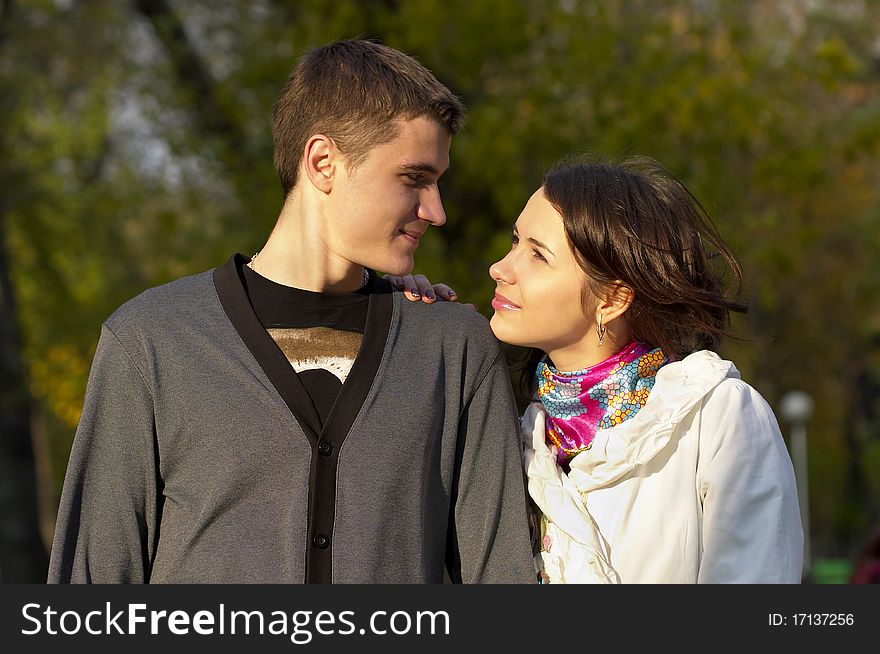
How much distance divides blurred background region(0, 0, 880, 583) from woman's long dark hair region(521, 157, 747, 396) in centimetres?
49

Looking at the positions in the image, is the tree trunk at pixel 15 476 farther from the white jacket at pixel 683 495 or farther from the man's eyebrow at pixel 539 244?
the white jacket at pixel 683 495

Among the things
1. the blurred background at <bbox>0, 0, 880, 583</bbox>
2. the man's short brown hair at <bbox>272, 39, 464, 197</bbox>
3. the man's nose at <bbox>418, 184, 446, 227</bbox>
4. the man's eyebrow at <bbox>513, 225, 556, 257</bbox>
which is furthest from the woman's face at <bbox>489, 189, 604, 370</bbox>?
the blurred background at <bbox>0, 0, 880, 583</bbox>

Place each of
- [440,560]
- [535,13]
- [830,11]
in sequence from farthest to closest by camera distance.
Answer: [830,11] → [535,13] → [440,560]

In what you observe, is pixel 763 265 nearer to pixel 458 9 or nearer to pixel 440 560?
pixel 458 9

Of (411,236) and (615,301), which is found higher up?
(411,236)

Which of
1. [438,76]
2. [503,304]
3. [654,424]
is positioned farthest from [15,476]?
[654,424]

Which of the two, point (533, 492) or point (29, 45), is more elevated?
point (29, 45)

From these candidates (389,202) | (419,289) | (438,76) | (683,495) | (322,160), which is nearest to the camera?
(683,495)

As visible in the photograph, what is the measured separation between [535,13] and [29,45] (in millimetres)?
5827

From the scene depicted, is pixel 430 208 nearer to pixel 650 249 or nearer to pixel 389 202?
pixel 389 202

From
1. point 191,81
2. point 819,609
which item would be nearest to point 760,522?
point 819,609

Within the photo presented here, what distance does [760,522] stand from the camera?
10.7ft

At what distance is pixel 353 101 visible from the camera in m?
3.62

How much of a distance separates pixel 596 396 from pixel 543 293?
1.08ft
